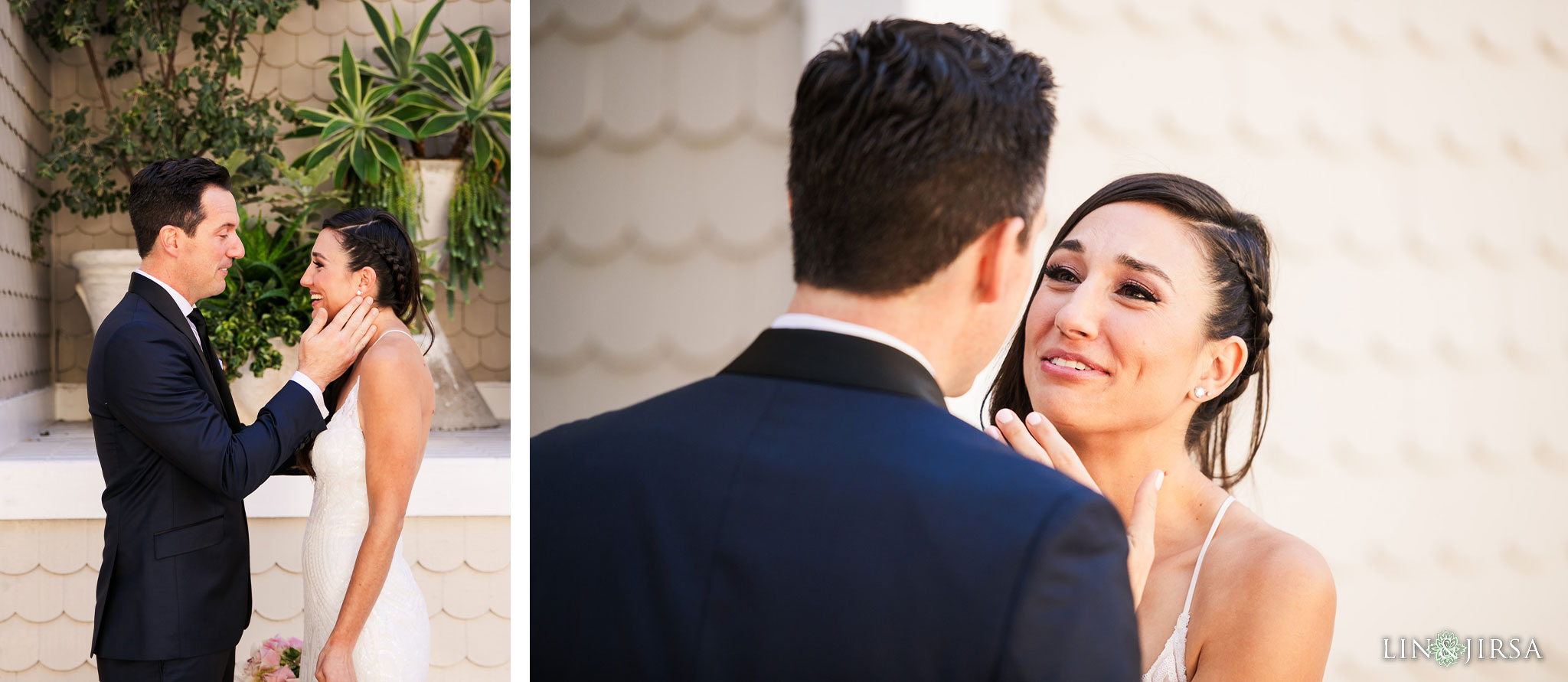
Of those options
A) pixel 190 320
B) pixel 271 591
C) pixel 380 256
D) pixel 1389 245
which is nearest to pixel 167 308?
pixel 190 320

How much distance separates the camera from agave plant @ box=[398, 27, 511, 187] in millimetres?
3744

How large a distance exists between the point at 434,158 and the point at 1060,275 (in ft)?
10.6

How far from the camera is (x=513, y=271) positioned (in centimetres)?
146

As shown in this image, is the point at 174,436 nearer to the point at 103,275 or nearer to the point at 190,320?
the point at 190,320

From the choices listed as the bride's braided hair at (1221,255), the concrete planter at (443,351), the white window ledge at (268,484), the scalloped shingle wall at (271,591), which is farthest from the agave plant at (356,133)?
the bride's braided hair at (1221,255)

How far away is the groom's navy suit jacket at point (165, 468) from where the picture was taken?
74.4 inches

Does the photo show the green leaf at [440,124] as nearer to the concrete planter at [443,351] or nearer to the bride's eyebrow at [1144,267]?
the concrete planter at [443,351]

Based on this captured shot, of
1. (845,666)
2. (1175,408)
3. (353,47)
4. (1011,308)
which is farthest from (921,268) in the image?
(353,47)

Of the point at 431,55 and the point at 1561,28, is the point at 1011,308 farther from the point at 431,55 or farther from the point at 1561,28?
the point at 431,55

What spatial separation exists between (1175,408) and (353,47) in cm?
380

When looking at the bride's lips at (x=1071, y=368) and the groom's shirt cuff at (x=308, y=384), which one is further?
the groom's shirt cuff at (x=308, y=384)

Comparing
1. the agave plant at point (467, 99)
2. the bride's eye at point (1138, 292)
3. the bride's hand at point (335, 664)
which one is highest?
the agave plant at point (467, 99)

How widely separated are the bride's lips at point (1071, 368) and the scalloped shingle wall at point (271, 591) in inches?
77.6

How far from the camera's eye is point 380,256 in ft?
6.57
